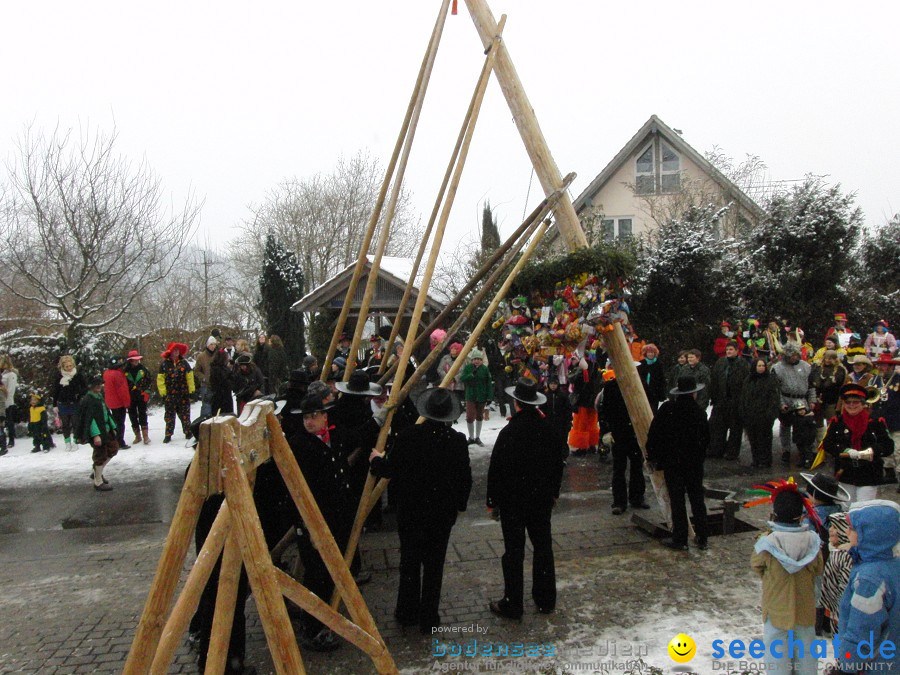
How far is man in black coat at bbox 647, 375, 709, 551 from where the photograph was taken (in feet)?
20.1

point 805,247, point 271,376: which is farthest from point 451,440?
point 805,247

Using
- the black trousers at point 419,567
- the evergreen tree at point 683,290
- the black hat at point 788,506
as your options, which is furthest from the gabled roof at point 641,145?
the black hat at point 788,506

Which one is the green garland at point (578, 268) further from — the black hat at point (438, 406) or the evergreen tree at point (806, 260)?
the evergreen tree at point (806, 260)

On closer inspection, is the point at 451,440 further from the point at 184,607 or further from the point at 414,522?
the point at 184,607

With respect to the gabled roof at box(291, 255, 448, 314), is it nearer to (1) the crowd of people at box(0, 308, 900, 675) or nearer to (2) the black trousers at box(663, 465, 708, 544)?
(1) the crowd of people at box(0, 308, 900, 675)

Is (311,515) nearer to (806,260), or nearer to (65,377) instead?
(65,377)

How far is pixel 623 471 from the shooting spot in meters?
7.42

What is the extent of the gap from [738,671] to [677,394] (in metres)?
2.60

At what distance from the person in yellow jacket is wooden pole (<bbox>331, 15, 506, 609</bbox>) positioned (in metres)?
6.86

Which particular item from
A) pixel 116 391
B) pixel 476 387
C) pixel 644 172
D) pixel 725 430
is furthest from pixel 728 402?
pixel 644 172

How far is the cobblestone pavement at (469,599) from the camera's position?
449 cm

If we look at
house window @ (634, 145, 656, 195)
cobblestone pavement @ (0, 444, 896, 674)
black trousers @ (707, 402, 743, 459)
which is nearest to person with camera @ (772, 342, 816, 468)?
black trousers @ (707, 402, 743, 459)

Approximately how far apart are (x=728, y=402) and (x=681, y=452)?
4158 mm

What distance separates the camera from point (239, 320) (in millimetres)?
28375
